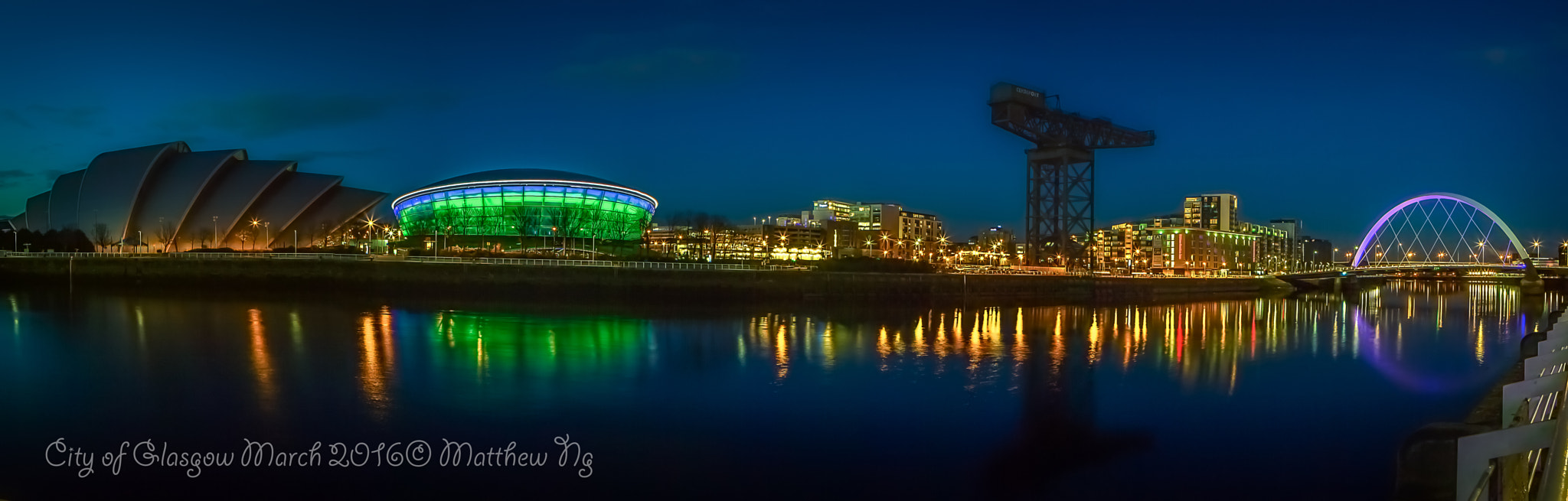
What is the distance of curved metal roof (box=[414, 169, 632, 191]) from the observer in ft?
198

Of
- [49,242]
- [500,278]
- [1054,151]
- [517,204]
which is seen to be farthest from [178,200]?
[1054,151]

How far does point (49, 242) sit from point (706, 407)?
187ft

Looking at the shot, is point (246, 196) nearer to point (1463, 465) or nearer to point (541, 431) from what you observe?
point (541, 431)

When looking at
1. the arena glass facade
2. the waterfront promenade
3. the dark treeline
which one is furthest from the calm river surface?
the arena glass facade

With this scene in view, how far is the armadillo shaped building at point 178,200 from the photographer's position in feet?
176

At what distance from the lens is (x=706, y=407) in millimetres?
12812

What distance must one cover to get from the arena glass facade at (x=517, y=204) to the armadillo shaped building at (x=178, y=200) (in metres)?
9.15

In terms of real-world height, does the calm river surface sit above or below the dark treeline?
below

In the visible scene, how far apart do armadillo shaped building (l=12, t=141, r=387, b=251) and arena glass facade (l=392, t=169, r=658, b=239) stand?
9154mm

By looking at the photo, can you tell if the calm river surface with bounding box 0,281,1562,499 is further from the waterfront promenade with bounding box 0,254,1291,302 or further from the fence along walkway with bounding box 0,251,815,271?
the fence along walkway with bounding box 0,251,815,271

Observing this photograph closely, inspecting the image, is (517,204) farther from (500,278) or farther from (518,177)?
(500,278)

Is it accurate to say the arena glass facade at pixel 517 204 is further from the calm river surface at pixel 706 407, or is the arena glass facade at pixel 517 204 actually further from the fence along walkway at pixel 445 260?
the calm river surface at pixel 706 407

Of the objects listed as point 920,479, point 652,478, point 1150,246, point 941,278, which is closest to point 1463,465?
point 920,479

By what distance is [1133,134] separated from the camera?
45375mm
